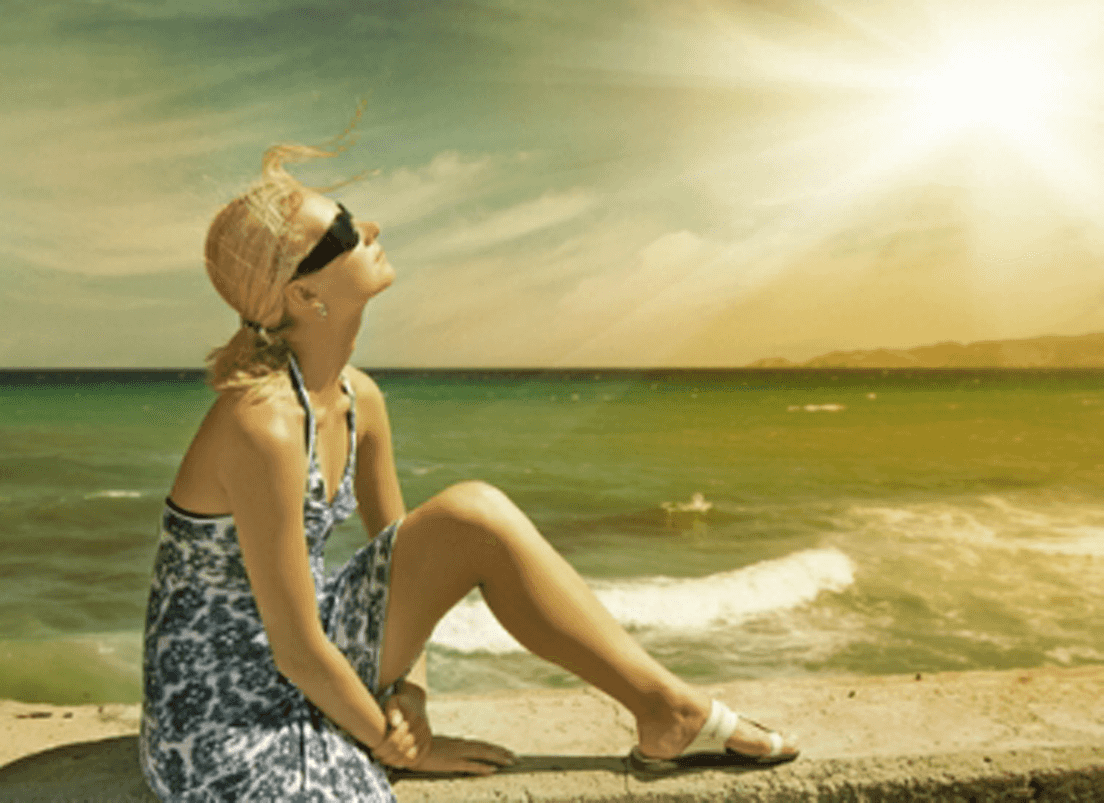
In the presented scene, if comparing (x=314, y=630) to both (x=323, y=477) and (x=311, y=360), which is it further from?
(x=311, y=360)

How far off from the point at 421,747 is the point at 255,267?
105 centimetres

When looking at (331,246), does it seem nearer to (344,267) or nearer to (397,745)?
(344,267)

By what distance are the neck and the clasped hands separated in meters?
0.67

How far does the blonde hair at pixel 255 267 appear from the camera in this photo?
5.94 ft

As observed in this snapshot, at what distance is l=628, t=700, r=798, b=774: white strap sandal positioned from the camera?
80.4 inches

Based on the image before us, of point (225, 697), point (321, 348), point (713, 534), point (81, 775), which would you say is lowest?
point (713, 534)

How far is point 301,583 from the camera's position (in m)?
1.75

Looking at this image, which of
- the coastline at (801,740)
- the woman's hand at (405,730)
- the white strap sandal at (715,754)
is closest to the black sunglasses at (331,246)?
the woman's hand at (405,730)

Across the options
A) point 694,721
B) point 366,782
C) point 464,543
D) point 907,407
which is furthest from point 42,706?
point 907,407

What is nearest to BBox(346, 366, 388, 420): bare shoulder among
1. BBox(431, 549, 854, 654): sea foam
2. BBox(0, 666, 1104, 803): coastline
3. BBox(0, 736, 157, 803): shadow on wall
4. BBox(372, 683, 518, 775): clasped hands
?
BBox(372, 683, 518, 775): clasped hands

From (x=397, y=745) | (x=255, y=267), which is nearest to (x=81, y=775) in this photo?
(x=397, y=745)

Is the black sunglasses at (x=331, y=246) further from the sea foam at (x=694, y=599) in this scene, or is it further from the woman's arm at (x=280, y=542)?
the sea foam at (x=694, y=599)

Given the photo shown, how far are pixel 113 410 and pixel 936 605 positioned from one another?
106 ft

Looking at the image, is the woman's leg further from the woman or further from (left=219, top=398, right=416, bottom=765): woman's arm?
(left=219, top=398, right=416, bottom=765): woman's arm
